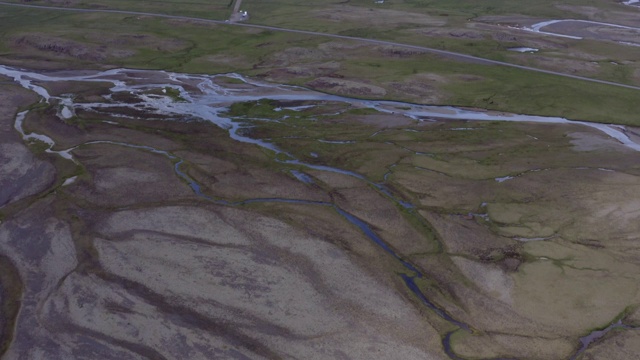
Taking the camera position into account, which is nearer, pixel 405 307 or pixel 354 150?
pixel 405 307

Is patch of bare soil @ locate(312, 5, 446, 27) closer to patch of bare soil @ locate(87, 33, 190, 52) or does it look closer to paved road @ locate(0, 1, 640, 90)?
paved road @ locate(0, 1, 640, 90)

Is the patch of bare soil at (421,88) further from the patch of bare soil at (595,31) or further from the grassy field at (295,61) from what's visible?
the patch of bare soil at (595,31)

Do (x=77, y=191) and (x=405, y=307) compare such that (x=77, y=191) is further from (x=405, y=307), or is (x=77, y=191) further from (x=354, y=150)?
(x=405, y=307)

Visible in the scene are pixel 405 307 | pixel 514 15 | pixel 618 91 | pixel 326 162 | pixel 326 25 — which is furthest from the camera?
pixel 514 15

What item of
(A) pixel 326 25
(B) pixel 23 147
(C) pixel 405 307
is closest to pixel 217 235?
(C) pixel 405 307

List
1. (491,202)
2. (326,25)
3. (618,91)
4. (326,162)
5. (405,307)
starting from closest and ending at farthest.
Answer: (405,307) → (491,202) → (326,162) → (618,91) → (326,25)

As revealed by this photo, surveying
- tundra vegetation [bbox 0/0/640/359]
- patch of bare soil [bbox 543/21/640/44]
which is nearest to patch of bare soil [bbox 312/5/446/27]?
patch of bare soil [bbox 543/21/640/44]

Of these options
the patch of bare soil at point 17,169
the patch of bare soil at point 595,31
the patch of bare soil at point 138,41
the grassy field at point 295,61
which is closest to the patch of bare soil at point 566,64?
the grassy field at point 295,61
